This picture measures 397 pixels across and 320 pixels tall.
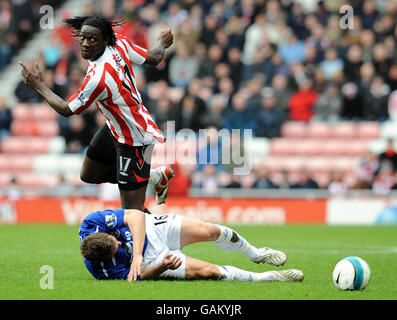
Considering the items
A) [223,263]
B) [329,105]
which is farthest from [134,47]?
[329,105]

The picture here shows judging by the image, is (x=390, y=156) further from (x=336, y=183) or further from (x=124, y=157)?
(x=124, y=157)

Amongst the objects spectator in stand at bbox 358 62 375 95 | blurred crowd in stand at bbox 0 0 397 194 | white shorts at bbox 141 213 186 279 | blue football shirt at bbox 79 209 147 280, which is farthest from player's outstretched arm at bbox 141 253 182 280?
spectator in stand at bbox 358 62 375 95

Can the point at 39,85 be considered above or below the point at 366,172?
above

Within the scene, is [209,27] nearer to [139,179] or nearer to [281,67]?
[281,67]

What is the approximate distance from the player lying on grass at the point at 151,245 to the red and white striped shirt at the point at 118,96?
1.29 meters

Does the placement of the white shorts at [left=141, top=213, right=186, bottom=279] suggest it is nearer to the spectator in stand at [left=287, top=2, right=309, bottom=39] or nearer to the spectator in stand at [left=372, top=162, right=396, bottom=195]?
the spectator in stand at [left=372, top=162, right=396, bottom=195]

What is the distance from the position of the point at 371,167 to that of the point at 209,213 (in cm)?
381

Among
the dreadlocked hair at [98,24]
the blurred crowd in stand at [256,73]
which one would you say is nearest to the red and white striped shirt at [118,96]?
the dreadlocked hair at [98,24]

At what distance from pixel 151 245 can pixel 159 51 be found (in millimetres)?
2719

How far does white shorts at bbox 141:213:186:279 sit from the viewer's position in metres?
7.76

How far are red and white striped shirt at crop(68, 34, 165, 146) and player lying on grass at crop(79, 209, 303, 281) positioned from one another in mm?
1288

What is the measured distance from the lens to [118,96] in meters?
8.72

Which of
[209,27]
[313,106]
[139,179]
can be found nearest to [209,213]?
[313,106]

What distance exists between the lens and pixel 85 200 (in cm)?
1819
